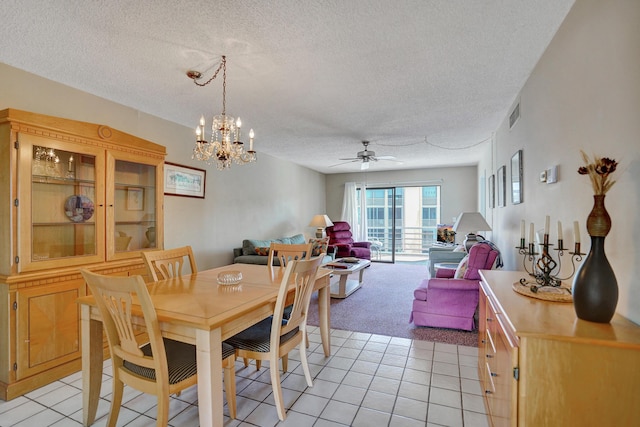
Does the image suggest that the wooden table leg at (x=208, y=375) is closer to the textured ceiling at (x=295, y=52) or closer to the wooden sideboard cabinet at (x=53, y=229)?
the wooden sideboard cabinet at (x=53, y=229)

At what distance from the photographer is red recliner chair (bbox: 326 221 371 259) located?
6.83 meters

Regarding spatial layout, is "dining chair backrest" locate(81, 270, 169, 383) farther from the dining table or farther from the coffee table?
the coffee table

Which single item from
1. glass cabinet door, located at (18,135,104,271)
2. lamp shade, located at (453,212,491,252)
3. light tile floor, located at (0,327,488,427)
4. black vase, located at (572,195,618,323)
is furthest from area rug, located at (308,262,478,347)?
glass cabinet door, located at (18,135,104,271)

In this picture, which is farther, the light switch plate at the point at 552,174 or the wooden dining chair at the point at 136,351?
the light switch plate at the point at 552,174

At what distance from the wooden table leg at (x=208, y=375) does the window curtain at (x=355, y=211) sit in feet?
22.6

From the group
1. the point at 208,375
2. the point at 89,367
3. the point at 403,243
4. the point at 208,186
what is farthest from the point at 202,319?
the point at 403,243

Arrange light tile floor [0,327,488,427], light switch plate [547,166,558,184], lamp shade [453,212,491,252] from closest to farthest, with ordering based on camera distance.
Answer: light tile floor [0,327,488,427], light switch plate [547,166,558,184], lamp shade [453,212,491,252]

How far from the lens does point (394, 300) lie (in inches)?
171

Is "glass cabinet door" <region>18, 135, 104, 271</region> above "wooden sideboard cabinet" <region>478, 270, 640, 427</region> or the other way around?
above

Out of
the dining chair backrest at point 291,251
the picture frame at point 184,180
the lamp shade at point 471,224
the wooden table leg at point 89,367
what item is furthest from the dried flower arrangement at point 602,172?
the picture frame at point 184,180

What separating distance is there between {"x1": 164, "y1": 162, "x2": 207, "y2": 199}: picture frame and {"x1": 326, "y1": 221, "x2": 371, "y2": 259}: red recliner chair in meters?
3.33

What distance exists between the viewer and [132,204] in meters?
2.92

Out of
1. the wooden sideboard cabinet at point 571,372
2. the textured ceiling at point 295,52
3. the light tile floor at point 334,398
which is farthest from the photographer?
the light tile floor at point 334,398

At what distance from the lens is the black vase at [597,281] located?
3.70 feet
